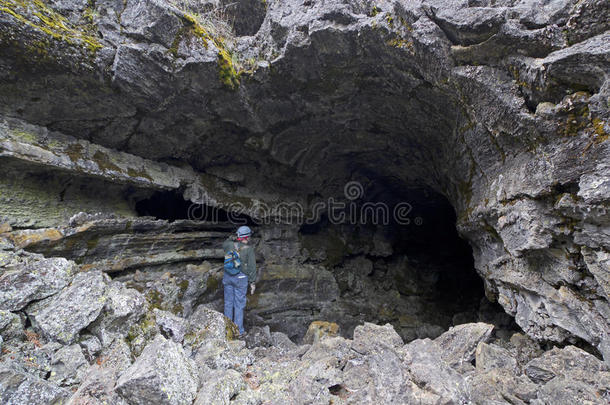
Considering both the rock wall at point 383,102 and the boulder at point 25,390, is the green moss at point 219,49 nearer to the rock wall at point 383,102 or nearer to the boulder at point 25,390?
the rock wall at point 383,102

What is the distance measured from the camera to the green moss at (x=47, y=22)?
3609mm

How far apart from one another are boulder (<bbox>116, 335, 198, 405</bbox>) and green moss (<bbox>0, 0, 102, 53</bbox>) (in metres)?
4.25

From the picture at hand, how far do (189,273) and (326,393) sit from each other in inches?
198

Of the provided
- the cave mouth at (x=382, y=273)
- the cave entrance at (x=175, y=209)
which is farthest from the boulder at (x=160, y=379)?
the cave entrance at (x=175, y=209)

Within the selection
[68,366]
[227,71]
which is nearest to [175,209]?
[227,71]

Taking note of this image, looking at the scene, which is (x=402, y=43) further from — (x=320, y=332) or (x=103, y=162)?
(x=103, y=162)

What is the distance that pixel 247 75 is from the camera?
5098mm

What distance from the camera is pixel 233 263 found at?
6.28m

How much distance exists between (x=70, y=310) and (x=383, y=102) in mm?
6003

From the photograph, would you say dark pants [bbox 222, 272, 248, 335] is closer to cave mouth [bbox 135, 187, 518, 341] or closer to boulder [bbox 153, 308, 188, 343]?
cave mouth [bbox 135, 187, 518, 341]

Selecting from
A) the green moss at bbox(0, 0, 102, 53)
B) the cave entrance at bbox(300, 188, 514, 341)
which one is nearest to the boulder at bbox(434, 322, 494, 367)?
the cave entrance at bbox(300, 188, 514, 341)

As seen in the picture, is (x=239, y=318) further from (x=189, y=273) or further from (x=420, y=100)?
(x=420, y=100)

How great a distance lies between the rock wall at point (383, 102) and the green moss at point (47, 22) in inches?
0.8

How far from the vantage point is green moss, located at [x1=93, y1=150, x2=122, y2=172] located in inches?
210
